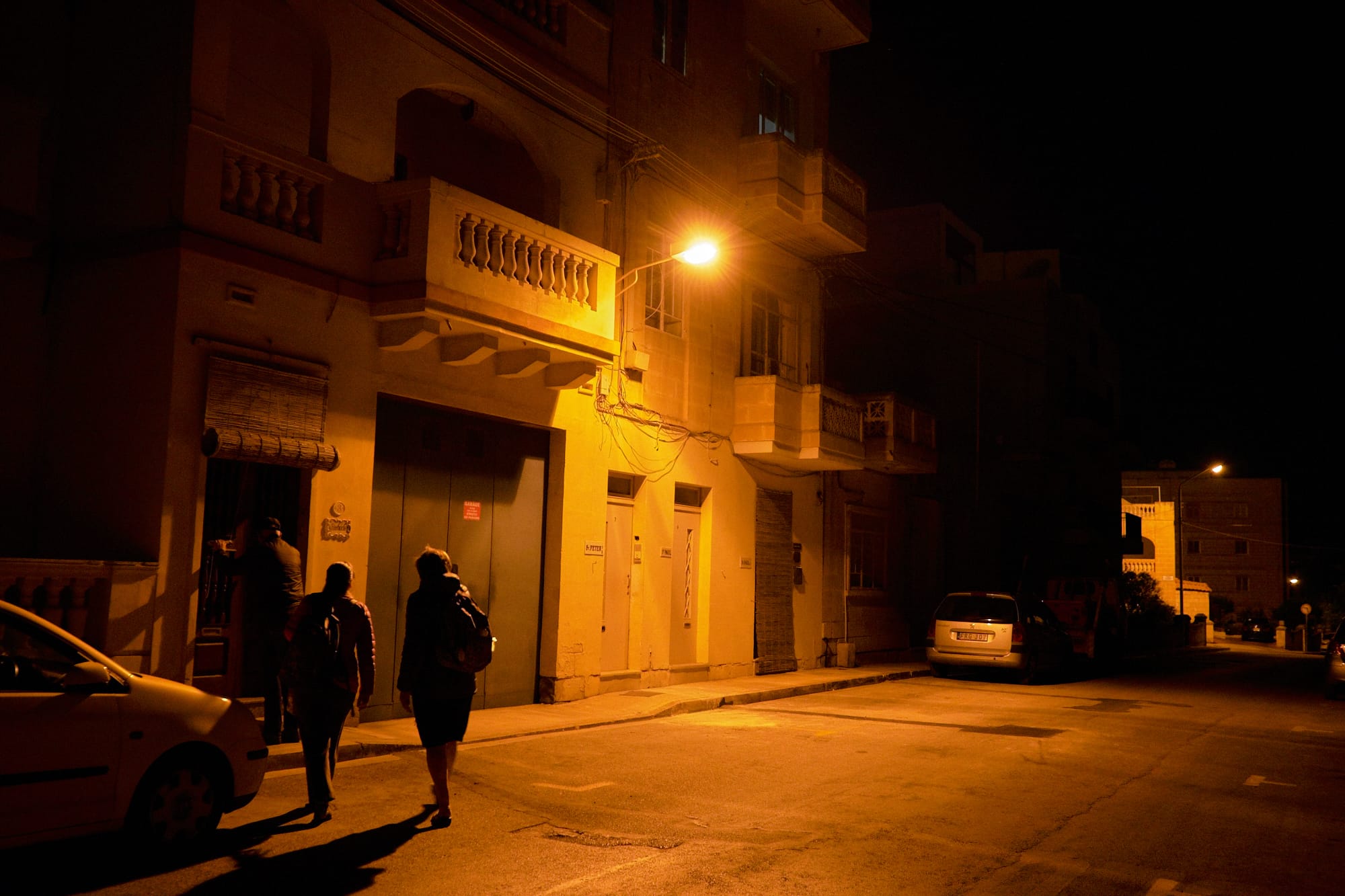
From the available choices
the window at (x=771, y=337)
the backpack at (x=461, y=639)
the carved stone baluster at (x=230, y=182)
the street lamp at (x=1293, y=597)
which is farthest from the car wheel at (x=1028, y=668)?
the street lamp at (x=1293, y=597)

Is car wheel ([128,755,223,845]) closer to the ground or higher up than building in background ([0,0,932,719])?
closer to the ground

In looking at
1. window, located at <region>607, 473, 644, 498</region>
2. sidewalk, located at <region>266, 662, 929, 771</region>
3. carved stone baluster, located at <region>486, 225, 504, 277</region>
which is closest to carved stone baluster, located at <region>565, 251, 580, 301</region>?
carved stone baluster, located at <region>486, 225, 504, 277</region>

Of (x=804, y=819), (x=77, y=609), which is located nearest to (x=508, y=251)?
(x=77, y=609)

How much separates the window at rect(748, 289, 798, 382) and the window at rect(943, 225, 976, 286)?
73.4 ft

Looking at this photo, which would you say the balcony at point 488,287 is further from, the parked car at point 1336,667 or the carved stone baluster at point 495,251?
the parked car at point 1336,667

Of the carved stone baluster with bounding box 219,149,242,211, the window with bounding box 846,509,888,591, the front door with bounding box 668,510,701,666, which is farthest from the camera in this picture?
the window with bounding box 846,509,888,591

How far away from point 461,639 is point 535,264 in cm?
721

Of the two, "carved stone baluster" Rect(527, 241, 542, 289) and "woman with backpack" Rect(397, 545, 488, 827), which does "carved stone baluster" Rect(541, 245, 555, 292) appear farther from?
"woman with backpack" Rect(397, 545, 488, 827)

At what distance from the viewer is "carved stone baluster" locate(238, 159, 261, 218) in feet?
37.1

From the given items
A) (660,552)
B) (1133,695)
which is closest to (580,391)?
(660,552)

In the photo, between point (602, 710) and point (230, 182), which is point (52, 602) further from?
point (602, 710)

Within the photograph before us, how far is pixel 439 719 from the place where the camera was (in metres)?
7.74

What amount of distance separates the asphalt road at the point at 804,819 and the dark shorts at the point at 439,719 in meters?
0.61

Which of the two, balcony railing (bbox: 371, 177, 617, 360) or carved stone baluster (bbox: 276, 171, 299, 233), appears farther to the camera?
balcony railing (bbox: 371, 177, 617, 360)
